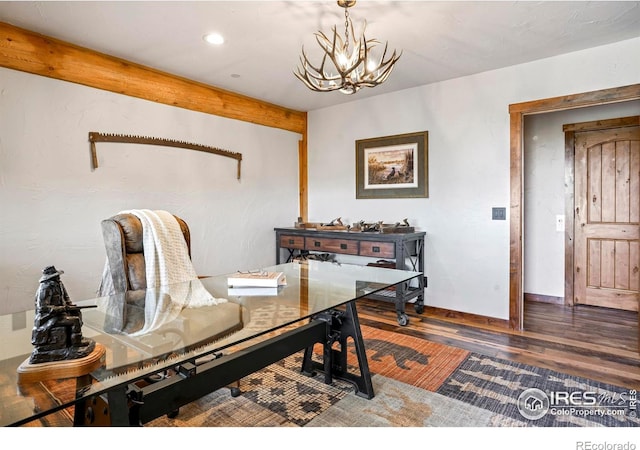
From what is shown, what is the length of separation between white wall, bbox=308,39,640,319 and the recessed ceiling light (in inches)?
81.4

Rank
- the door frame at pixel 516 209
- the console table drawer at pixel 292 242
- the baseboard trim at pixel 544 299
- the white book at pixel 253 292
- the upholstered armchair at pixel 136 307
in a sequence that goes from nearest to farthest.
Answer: the upholstered armchair at pixel 136 307 < the white book at pixel 253 292 < the door frame at pixel 516 209 < the baseboard trim at pixel 544 299 < the console table drawer at pixel 292 242

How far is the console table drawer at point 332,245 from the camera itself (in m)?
4.04

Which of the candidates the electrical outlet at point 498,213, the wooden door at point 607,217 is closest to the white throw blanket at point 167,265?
the electrical outlet at point 498,213

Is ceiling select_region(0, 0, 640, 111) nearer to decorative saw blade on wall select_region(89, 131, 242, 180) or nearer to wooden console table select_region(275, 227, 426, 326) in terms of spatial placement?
decorative saw blade on wall select_region(89, 131, 242, 180)

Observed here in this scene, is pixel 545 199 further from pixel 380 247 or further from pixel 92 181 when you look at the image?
pixel 92 181

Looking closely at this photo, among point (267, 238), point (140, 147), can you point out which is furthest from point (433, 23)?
point (267, 238)

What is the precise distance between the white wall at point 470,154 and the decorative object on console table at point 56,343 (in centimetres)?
343

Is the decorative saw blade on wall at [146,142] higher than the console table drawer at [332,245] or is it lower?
higher

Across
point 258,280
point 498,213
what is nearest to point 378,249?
point 498,213

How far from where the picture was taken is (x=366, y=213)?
4578 mm

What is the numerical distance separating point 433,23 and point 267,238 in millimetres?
2970

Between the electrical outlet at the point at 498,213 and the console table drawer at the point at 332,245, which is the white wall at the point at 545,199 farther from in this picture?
the console table drawer at the point at 332,245

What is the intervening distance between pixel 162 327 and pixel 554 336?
328 cm

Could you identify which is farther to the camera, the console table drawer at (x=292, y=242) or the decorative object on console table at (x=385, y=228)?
the console table drawer at (x=292, y=242)
